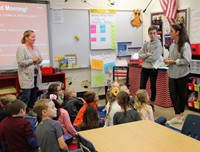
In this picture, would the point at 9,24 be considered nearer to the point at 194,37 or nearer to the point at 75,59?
the point at 75,59

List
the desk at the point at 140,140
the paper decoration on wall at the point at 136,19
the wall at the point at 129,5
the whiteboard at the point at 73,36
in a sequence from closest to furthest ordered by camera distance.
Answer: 1. the desk at the point at 140,140
2. the wall at the point at 129,5
3. the whiteboard at the point at 73,36
4. the paper decoration on wall at the point at 136,19

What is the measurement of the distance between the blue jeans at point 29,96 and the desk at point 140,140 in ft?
8.18

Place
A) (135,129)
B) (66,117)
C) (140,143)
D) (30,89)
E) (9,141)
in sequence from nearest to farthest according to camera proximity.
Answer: (140,143) → (135,129) → (9,141) → (66,117) → (30,89)

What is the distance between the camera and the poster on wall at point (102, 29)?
19.1 feet

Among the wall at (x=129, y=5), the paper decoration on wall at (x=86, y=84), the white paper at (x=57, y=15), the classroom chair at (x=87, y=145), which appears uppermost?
the wall at (x=129, y=5)

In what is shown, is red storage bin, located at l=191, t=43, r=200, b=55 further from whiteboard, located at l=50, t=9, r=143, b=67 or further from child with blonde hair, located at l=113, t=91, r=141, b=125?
child with blonde hair, located at l=113, t=91, r=141, b=125

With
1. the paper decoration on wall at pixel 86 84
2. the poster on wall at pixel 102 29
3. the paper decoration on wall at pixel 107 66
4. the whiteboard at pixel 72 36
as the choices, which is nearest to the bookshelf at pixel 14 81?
the whiteboard at pixel 72 36

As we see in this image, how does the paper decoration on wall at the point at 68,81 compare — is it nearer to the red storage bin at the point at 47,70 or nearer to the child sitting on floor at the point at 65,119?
the red storage bin at the point at 47,70

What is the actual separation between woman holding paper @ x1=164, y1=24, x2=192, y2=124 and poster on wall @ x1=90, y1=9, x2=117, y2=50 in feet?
→ 7.00

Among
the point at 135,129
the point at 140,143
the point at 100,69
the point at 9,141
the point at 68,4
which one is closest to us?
the point at 140,143

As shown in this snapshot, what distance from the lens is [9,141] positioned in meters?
2.44

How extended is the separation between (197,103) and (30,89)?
2.88 metres

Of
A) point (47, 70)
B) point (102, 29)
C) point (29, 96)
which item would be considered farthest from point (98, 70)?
point (29, 96)

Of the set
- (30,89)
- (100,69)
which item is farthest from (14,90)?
(100,69)
